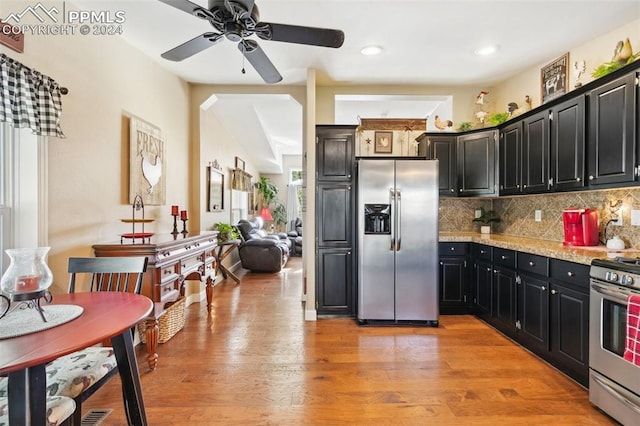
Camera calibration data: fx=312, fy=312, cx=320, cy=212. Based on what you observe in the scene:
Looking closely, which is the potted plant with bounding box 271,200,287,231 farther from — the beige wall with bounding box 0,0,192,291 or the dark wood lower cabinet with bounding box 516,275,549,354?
the dark wood lower cabinet with bounding box 516,275,549,354

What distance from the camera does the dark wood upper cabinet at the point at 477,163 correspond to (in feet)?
12.0

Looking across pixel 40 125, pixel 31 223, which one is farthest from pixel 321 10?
pixel 31 223

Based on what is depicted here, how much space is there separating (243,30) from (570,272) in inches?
111

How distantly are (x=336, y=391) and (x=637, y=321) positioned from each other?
179 cm

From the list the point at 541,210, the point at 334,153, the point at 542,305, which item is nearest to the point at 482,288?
the point at 542,305

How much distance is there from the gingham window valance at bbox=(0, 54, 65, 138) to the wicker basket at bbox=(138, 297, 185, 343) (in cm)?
174

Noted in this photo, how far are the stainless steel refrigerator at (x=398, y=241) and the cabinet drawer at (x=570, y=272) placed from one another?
1.11m

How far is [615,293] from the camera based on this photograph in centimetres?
185

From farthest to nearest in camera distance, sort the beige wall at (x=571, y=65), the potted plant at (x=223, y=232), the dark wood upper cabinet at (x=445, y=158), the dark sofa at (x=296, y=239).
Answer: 1. the dark sofa at (x=296, y=239)
2. the potted plant at (x=223, y=232)
3. the dark wood upper cabinet at (x=445, y=158)
4. the beige wall at (x=571, y=65)

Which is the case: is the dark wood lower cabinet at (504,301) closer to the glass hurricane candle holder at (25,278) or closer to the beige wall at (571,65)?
the beige wall at (571,65)

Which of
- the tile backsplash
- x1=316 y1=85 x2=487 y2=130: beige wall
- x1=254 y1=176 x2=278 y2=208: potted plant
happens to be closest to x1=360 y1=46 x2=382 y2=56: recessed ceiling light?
x1=316 y1=85 x2=487 y2=130: beige wall

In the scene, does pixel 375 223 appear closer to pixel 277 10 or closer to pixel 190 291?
pixel 277 10

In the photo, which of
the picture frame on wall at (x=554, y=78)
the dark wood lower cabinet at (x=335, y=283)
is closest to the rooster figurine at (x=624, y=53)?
the picture frame on wall at (x=554, y=78)

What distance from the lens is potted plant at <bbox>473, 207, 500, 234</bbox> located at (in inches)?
155
